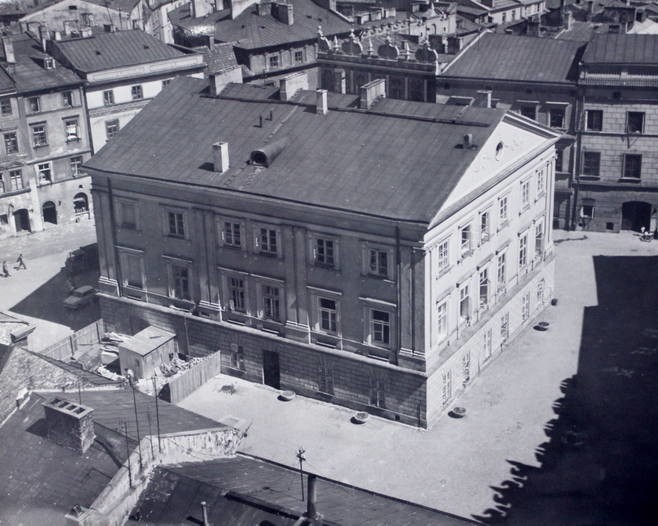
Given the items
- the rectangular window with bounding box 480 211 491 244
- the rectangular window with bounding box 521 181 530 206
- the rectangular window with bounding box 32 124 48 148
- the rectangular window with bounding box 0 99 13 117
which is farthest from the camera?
the rectangular window with bounding box 32 124 48 148

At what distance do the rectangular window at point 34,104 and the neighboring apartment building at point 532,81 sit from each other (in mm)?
36556

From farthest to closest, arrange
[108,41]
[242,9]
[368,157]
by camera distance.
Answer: [242,9], [108,41], [368,157]

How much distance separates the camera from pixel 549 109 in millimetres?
81875

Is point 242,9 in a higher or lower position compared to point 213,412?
higher

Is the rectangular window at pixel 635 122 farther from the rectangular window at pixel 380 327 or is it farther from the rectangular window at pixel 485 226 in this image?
the rectangular window at pixel 380 327

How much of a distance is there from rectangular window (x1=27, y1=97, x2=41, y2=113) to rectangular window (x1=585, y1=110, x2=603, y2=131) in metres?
49.0

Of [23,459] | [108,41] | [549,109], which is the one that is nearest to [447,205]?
[23,459]

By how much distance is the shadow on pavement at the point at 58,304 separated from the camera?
2813 inches

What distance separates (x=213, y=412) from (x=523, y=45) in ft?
150

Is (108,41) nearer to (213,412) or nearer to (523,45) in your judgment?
(523,45)

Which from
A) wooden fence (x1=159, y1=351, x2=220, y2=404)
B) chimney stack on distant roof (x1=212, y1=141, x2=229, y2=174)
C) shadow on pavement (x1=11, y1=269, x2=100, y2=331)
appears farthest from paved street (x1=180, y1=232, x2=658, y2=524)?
shadow on pavement (x1=11, y1=269, x2=100, y2=331)

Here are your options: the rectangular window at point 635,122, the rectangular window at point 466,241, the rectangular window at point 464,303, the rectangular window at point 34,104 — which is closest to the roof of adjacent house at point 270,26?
the rectangular window at point 34,104

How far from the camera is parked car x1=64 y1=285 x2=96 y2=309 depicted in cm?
7269

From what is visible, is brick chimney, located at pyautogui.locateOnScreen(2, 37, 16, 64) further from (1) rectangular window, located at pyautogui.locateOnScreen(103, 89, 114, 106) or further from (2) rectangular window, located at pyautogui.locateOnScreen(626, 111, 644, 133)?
(2) rectangular window, located at pyautogui.locateOnScreen(626, 111, 644, 133)
